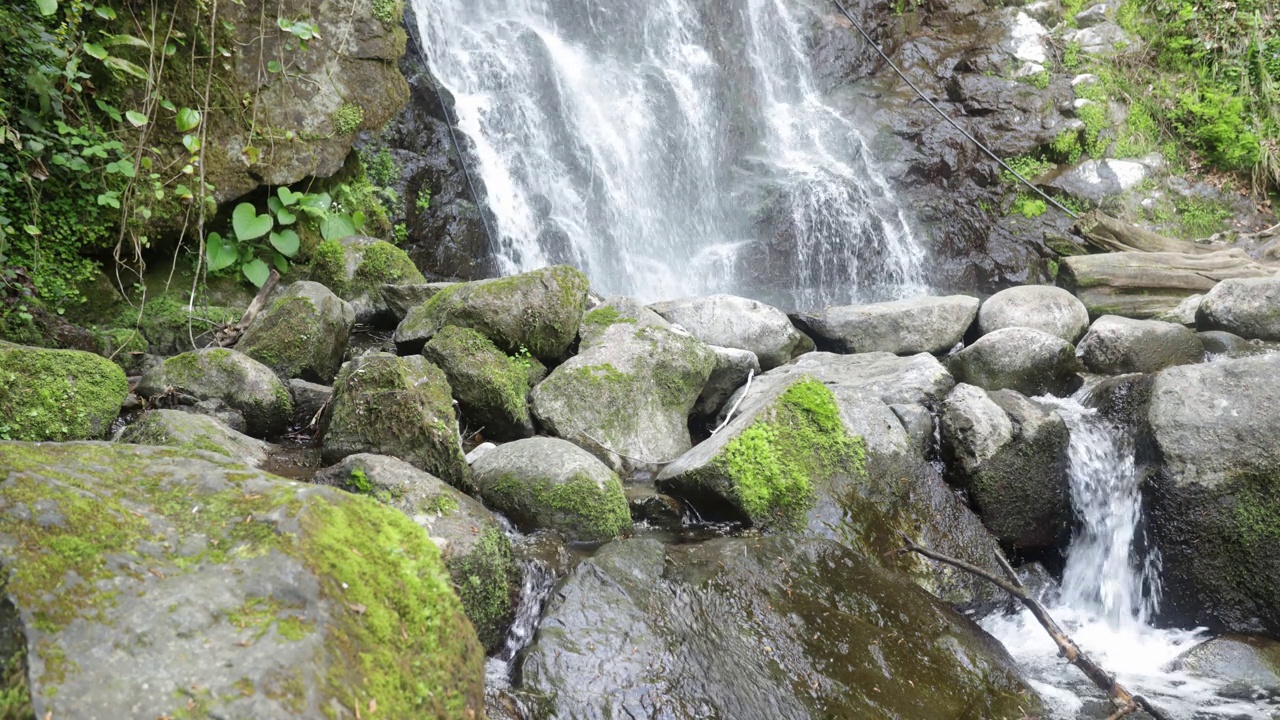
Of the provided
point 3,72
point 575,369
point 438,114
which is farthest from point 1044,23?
point 3,72

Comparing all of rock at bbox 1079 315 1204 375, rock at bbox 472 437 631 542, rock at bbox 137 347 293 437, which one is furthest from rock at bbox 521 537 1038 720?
rock at bbox 1079 315 1204 375

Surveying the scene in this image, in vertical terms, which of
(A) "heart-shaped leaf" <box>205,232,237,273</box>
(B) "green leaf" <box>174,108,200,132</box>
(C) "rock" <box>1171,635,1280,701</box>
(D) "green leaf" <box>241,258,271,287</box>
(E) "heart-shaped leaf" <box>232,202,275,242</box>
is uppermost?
(B) "green leaf" <box>174,108,200,132</box>

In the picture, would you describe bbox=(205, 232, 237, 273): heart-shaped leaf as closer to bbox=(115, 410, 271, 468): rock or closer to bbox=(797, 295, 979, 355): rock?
bbox=(115, 410, 271, 468): rock

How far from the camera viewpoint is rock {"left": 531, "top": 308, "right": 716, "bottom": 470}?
495cm

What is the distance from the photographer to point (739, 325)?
6.68m

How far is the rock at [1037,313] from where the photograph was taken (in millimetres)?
7305

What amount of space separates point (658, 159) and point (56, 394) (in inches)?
329

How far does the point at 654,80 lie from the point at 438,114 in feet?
12.7

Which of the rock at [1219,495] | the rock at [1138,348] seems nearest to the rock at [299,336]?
the rock at [1219,495]

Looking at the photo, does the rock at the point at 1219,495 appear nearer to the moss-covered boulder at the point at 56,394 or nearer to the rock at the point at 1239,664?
the rock at the point at 1239,664

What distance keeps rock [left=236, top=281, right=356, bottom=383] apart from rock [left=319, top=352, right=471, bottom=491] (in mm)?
1410

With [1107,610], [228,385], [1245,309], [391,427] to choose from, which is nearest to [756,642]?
[391,427]

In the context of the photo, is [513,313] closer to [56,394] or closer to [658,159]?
[56,394]

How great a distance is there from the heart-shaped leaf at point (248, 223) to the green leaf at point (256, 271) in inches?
7.9
